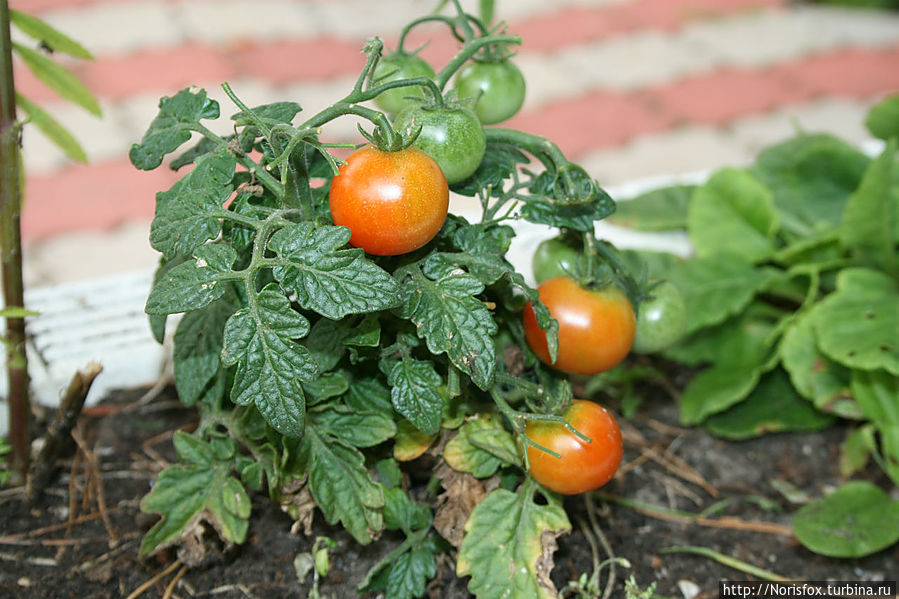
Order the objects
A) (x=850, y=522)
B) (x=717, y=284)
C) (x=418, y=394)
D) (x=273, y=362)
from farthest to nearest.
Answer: (x=717, y=284) → (x=850, y=522) → (x=418, y=394) → (x=273, y=362)

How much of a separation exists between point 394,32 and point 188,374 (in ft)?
6.88

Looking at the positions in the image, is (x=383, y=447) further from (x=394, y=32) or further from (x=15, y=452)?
(x=394, y=32)

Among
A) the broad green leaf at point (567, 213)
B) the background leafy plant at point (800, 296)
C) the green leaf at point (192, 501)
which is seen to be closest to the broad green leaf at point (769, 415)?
the background leafy plant at point (800, 296)

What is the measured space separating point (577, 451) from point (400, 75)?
439 millimetres

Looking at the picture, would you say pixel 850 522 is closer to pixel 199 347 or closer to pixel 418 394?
pixel 418 394

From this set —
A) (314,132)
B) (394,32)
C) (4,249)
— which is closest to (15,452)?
(4,249)

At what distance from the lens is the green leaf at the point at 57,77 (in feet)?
3.56

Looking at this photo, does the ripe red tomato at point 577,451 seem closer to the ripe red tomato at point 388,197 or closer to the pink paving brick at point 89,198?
the ripe red tomato at point 388,197

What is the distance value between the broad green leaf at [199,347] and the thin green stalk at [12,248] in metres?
0.22

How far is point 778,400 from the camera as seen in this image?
1430 millimetres

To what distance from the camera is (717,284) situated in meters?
1.46

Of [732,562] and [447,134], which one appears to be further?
[732,562]

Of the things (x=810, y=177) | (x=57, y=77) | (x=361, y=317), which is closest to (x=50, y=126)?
(x=57, y=77)

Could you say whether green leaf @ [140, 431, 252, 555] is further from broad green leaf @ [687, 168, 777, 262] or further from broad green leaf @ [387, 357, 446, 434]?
broad green leaf @ [687, 168, 777, 262]
